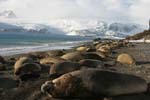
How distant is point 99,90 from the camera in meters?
6.55

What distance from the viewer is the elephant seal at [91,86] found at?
6.57m

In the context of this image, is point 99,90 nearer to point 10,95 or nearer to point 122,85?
point 122,85

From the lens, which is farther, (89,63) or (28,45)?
(28,45)

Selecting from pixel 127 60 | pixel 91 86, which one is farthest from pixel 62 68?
pixel 127 60

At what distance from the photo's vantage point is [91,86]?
6.57 meters

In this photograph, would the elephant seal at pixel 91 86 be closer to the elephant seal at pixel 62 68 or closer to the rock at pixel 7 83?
the rock at pixel 7 83

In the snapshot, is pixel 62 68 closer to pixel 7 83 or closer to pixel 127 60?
pixel 7 83

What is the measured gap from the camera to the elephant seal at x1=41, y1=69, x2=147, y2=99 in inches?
259

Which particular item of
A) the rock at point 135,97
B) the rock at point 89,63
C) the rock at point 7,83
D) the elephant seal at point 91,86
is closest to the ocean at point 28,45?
the rock at point 89,63

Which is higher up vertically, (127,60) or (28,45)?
(127,60)

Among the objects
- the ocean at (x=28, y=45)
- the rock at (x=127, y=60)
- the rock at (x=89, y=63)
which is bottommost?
the ocean at (x=28, y=45)

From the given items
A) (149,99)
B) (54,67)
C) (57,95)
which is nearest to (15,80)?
(54,67)

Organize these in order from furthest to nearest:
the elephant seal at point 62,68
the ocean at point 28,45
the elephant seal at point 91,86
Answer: the ocean at point 28,45, the elephant seal at point 62,68, the elephant seal at point 91,86

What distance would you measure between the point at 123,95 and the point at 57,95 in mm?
1284
